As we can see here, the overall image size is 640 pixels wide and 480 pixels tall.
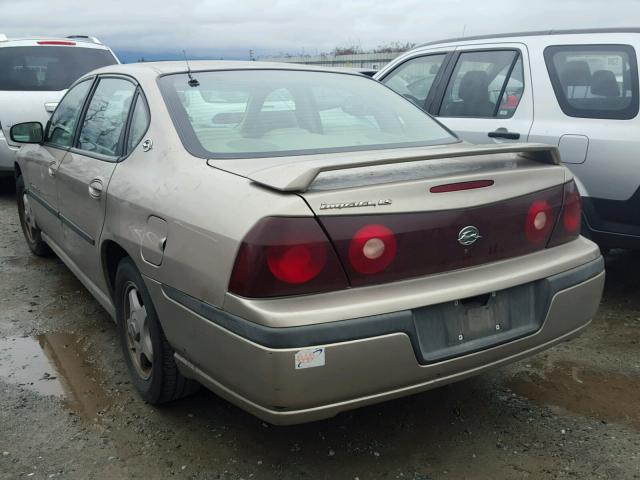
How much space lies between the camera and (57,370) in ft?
11.1

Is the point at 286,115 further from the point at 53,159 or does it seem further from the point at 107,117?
the point at 53,159

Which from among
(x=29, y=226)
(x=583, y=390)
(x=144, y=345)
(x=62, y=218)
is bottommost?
(x=583, y=390)

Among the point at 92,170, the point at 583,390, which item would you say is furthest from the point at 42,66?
the point at 583,390

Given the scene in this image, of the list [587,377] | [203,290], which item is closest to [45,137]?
[203,290]

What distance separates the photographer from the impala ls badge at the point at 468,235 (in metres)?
2.27

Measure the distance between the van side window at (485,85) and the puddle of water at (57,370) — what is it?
3.16 meters

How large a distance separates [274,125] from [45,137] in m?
2.24

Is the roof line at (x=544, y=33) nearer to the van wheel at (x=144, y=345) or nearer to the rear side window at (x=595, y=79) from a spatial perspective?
the rear side window at (x=595, y=79)

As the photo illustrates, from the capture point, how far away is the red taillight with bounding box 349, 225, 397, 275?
2.11 meters

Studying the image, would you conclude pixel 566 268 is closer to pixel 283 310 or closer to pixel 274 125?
pixel 283 310

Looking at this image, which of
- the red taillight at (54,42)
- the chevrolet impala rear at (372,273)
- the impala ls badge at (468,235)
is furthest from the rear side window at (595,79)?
the red taillight at (54,42)

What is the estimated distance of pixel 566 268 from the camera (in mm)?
2553

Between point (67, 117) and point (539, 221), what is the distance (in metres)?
3.09

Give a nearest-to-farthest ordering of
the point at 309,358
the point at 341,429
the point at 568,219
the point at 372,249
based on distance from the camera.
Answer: the point at 309,358 → the point at 372,249 → the point at 568,219 → the point at 341,429
